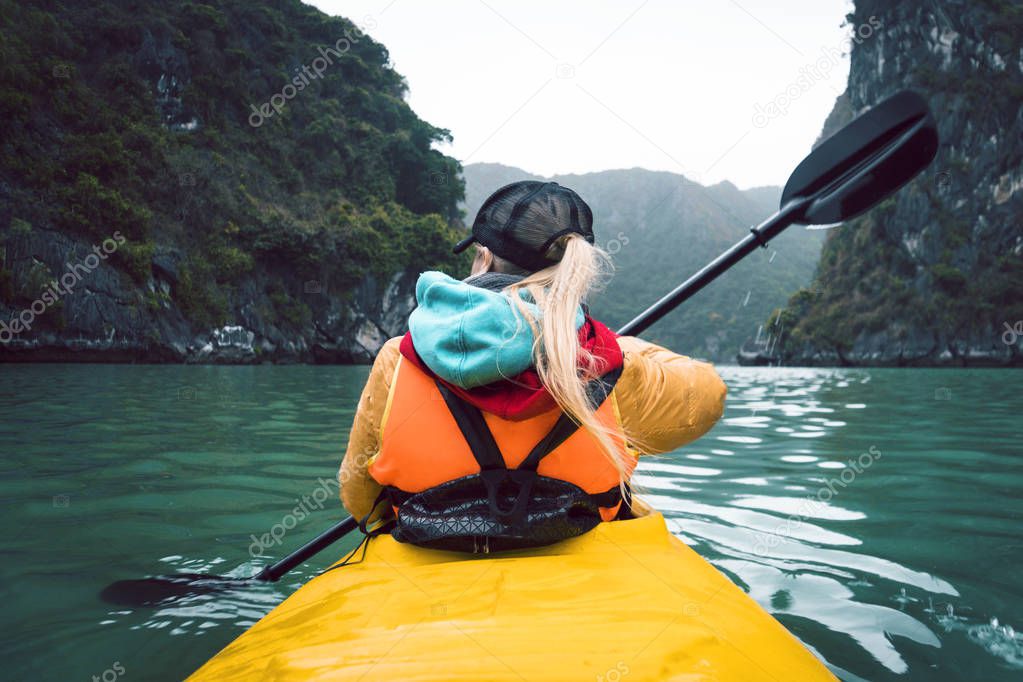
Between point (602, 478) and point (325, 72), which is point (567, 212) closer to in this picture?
point (602, 478)

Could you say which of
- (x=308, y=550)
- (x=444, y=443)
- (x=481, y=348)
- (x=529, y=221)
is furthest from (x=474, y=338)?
(x=308, y=550)

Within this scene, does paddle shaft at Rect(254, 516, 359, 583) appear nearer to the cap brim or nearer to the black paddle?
the black paddle

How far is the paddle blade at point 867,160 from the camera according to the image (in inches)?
92.7

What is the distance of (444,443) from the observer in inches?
54.0

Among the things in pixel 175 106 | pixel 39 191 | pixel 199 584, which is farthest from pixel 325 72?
pixel 199 584

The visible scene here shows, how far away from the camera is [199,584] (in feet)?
9.16

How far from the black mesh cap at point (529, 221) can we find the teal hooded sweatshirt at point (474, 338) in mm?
238

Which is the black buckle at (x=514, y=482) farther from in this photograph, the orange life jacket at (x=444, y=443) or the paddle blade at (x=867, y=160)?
the paddle blade at (x=867, y=160)

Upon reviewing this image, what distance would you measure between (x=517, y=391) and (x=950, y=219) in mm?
60981

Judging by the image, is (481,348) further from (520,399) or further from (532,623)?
(532,623)
